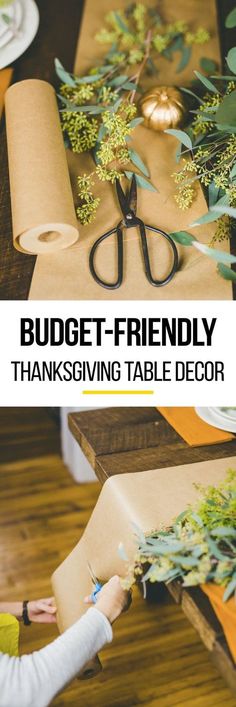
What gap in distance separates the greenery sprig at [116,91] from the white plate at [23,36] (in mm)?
74

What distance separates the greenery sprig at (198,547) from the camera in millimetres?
829

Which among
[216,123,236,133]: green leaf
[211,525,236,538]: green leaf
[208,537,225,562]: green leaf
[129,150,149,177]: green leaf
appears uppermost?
[216,123,236,133]: green leaf

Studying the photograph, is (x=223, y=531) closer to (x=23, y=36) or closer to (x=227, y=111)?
(x=227, y=111)

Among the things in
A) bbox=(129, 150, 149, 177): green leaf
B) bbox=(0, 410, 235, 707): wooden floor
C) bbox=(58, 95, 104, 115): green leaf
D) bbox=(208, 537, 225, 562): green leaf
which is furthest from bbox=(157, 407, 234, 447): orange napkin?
bbox=(0, 410, 235, 707): wooden floor

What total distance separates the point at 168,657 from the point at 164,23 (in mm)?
1297

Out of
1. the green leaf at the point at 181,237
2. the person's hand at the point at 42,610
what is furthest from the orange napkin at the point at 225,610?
the person's hand at the point at 42,610

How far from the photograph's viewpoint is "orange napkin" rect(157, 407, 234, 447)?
1.12m

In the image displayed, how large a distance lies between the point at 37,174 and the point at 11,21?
1.17 feet

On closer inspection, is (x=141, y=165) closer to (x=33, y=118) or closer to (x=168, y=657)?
(x=33, y=118)

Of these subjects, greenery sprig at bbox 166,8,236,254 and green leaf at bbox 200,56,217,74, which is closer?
greenery sprig at bbox 166,8,236,254

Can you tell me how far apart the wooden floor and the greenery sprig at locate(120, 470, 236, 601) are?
63 centimetres

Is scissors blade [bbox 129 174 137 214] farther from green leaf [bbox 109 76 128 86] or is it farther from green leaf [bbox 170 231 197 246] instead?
green leaf [bbox 109 76 128 86]

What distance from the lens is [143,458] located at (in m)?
1.09

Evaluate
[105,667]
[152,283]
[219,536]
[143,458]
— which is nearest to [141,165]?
[152,283]
